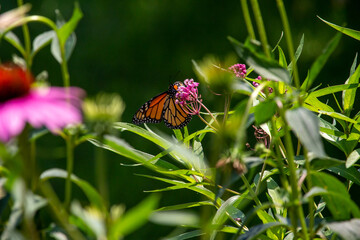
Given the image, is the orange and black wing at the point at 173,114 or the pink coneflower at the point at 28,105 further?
the orange and black wing at the point at 173,114

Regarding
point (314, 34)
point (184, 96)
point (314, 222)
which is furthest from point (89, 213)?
point (314, 34)

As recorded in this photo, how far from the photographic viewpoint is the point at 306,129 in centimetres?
45

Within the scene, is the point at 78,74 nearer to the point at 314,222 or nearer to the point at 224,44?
the point at 224,44

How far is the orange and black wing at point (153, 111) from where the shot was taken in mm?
1608

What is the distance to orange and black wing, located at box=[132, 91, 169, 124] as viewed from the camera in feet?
5.28

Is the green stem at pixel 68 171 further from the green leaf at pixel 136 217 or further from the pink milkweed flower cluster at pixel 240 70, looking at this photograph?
the pink milkweed flower cluster at pixel 240 70

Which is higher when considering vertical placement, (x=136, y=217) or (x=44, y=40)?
(x=44, y=40)

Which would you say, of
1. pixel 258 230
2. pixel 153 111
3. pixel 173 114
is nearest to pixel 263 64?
pixel 258 230

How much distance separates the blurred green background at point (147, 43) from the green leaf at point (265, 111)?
1.87 m

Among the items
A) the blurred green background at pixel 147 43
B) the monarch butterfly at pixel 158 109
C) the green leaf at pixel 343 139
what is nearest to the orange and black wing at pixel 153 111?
the monarch butterfly at pixel 158 109

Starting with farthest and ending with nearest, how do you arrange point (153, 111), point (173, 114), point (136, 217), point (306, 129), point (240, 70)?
point (153, 111)
point (173, 114)
point (240, 70)
point (306, 129)
point (136, 217)

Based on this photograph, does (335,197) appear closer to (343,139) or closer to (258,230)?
(258,230)

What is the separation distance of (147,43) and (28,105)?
2423 mm

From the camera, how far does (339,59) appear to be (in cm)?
246
